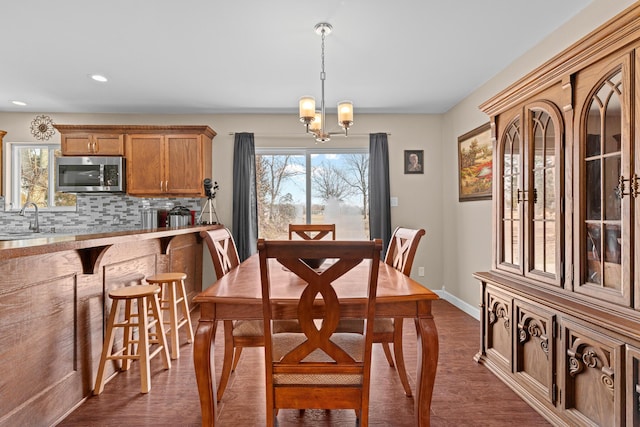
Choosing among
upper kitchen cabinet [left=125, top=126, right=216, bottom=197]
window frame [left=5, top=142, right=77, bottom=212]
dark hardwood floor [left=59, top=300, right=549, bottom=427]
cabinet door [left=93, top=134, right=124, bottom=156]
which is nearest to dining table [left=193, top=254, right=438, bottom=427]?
dark hardwood floor [left=59, top=300, right=549, bottom=427]

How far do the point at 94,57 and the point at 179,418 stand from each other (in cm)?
288

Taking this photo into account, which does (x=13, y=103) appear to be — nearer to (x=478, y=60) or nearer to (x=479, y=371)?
(x=478, y=60)

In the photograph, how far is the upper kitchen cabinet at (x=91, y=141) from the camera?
4.06 m

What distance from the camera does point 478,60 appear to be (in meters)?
2.96

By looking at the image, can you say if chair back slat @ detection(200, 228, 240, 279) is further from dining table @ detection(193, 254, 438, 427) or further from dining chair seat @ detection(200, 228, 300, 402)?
dining table @ detection(193, 254, 438, 427)

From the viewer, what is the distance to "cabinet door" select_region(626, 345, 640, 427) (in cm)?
137

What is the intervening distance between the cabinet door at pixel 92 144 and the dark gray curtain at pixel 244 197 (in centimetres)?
136

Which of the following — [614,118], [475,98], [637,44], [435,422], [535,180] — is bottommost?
[435,422]

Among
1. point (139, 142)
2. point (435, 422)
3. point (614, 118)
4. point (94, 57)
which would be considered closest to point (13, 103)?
point (139, 142)

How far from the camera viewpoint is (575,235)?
174 centimetres

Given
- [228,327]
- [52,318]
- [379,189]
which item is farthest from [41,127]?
[379,189]

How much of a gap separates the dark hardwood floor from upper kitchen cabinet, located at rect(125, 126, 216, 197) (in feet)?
6.95

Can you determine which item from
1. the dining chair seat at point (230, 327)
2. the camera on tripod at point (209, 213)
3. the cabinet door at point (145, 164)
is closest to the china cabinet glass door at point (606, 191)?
the dining chair seat at point (230, 327)

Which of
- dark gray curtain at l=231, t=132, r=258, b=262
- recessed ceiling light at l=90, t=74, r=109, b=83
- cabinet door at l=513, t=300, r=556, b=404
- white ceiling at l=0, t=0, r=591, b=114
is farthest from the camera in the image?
dark gray curtain at l=231, t=132, r=258, b=262
